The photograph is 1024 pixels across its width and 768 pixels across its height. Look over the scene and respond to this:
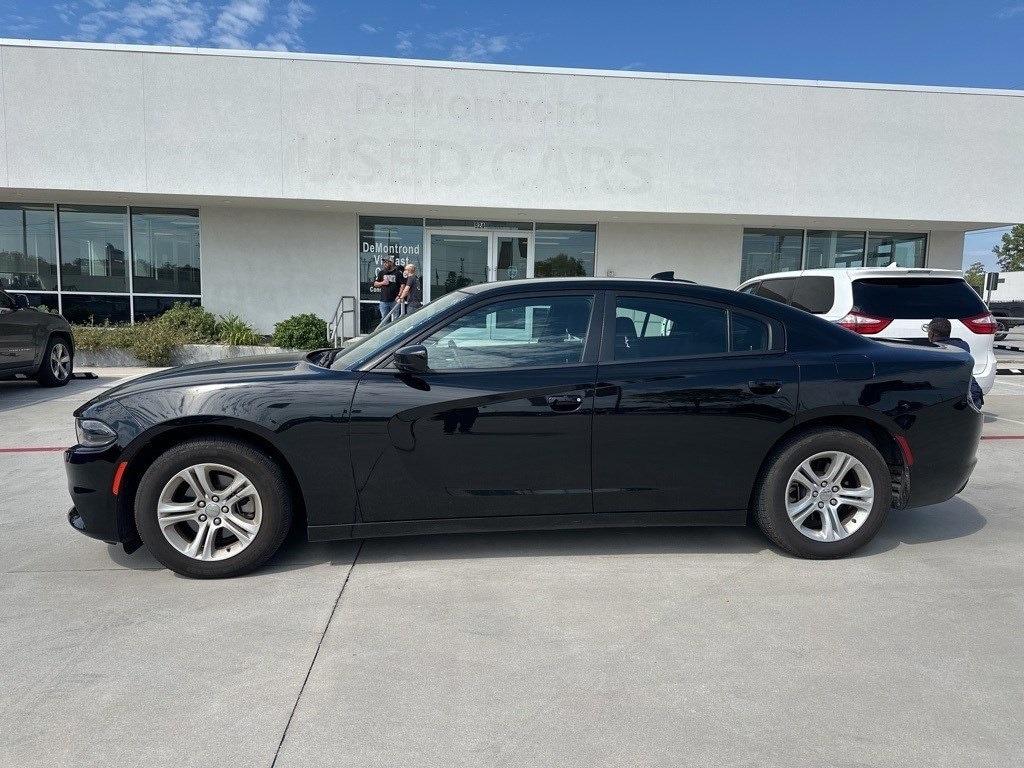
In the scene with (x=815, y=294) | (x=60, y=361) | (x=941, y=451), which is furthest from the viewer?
(x=60, y=361)

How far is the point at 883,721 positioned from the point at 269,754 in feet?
7.28

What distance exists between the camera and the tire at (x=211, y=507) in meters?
3.66

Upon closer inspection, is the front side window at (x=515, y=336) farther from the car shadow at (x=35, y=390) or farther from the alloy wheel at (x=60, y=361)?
the alloy wheel at (x=60, y=361)

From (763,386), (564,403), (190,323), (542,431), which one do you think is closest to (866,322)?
(763,386)

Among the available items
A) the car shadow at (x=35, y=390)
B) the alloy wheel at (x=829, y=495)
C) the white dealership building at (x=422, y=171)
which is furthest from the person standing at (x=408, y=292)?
the alloy wheel at (x=829, y=495)

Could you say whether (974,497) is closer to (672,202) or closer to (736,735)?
(736,735)

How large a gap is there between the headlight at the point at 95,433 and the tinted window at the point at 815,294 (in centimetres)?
709

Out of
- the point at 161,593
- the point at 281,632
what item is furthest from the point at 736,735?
the point at 161,593

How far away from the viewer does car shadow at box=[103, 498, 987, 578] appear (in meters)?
4.10

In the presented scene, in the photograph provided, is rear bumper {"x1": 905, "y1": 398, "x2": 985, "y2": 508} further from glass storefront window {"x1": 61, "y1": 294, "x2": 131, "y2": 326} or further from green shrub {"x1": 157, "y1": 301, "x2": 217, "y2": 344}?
glass storefront window {"x1": 61, "y1": 294, "x2": 131, "y2": 326}

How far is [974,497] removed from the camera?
5.47 metres

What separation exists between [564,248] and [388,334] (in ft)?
41.0

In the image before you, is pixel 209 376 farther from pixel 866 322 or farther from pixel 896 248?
pixel 896 248

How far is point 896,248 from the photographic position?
17094 mm
